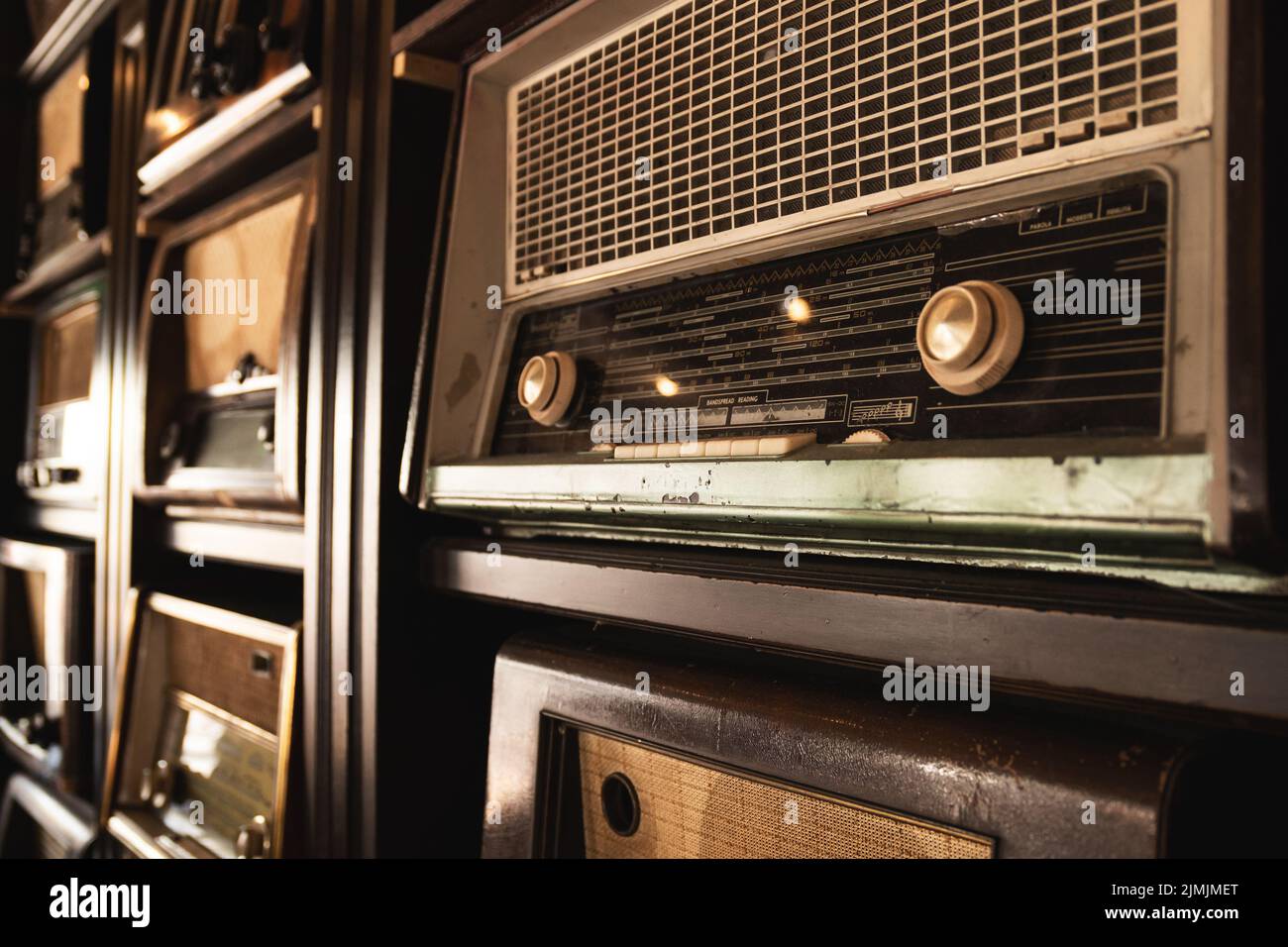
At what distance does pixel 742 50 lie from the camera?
35.3 inches

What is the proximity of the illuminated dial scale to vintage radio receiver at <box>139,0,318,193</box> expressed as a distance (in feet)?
2.45

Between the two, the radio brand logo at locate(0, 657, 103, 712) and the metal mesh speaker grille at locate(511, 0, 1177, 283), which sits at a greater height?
the metal mesh speaker grille at locate(511, 0, 1177, 283)

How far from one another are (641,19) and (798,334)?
416mm

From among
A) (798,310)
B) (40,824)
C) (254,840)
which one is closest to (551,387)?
(798,310)

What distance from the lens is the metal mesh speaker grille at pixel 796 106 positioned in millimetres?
645

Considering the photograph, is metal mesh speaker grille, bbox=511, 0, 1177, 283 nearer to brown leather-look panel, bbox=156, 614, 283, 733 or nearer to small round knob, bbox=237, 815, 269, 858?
brown leather-look panel, bbox=156, 614, 283, 733

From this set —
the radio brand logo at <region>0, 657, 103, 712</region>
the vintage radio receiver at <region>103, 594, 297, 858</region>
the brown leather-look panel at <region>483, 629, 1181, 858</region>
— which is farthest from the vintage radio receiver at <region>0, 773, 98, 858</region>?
the brown leather-look panel at <region>483, 629, 1181, 858</region>

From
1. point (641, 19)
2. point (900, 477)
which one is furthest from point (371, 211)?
point (900, 477)

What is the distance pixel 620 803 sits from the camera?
38.2 inches

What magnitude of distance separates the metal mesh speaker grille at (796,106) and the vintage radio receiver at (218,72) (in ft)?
1.64

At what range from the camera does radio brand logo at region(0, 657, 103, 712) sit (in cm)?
210

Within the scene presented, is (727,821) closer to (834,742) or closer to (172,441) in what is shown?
(834,742)
